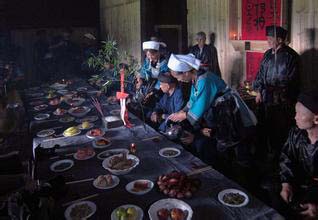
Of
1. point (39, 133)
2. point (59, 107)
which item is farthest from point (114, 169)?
point (59, 107)

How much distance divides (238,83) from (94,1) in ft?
33.0

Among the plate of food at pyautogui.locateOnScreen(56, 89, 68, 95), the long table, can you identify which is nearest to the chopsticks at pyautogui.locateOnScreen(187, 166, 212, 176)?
the long table

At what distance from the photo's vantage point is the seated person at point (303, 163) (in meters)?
3.07

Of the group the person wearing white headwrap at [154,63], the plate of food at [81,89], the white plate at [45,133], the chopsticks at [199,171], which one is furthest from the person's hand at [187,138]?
the plate of food at [81,89]

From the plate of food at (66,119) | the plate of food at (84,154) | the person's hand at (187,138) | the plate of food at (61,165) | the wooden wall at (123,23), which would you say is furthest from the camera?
the wooden wall at (123,23)

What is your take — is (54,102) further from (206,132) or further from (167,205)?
(167,205)

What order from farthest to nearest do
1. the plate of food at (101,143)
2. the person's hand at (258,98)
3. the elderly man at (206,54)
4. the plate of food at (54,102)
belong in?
the elderly man at (206,54), the plate of food at (54,102), the person's hand at (258,98), the plate of food at (101,143)

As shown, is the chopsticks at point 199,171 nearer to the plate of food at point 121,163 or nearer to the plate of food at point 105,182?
the plate of food at point 121,163

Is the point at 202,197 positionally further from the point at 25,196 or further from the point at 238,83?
the point at 238,83

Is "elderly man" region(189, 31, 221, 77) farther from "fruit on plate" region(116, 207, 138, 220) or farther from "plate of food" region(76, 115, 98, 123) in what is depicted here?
"fruit on plate" region(116, 207, 138, 220)

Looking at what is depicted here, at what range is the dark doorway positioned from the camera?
34.4 feet

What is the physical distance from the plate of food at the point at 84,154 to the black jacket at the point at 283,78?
152 inches

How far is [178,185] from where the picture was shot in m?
2.98

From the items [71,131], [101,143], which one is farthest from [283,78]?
[71,131]
